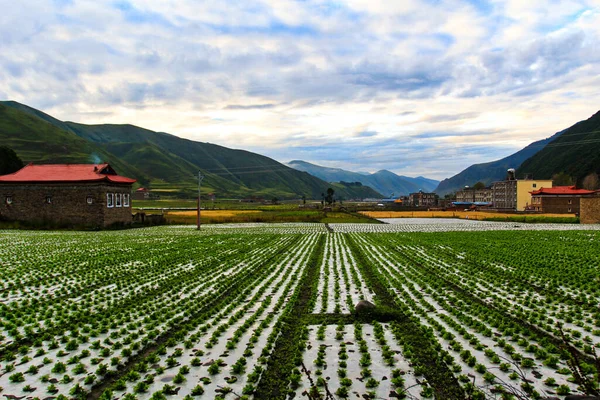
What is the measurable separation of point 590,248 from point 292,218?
160 feet

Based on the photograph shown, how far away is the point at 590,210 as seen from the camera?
2136 inches

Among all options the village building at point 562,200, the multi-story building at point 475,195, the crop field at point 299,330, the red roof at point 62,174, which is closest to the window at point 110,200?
the red roof at point 62,174

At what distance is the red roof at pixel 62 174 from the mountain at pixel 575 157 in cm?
14257

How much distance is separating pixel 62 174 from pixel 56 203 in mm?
3642

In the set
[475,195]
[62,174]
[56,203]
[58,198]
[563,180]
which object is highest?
[563,180]

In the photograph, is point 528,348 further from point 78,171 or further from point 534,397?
point 78,171

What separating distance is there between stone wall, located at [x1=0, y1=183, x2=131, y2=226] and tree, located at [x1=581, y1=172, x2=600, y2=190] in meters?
133

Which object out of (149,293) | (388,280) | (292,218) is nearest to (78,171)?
(292,218)

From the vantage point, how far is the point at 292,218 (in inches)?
2761

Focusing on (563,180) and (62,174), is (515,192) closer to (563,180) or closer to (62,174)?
(563,180)

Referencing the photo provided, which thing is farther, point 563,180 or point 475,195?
point 475,195

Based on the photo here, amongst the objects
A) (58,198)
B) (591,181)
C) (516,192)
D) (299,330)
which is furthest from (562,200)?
(299,330)

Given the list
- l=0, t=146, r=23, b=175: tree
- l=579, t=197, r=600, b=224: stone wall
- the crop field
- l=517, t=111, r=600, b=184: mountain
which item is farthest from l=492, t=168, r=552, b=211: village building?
l=0, t=146, r=23, b=175: tree

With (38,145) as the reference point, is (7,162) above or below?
below
